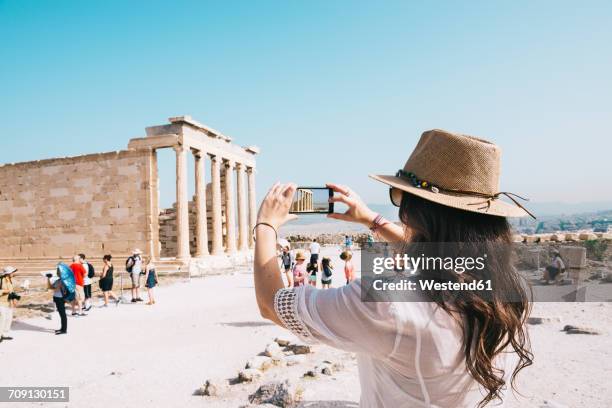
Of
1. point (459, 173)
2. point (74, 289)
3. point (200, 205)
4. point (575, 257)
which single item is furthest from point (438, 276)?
point (200, 205)

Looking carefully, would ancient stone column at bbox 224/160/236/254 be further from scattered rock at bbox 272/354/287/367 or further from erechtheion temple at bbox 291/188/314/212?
erechtheion temple at bbox 291/188/314/212

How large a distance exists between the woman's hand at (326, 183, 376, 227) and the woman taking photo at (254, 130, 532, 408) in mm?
362

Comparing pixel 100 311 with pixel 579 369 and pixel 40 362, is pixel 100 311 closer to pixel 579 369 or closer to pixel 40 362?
pixel 40 362

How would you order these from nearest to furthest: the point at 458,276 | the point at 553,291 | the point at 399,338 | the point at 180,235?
the point at 399,338
the point at 458,276
the point at 553,291
the point at 180,235

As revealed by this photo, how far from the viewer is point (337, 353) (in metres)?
7.54

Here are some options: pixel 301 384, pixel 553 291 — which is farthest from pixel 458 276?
pixel 553 291

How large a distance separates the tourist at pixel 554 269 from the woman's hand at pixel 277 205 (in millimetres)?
15230

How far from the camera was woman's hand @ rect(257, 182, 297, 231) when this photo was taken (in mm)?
1749

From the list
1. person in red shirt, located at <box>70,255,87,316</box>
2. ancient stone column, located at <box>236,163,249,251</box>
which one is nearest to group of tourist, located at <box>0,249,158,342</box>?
person in red shirt, located at <box>70,255,87,316</box>

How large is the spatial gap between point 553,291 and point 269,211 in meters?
14.7

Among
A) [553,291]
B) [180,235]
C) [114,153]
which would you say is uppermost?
[114,153]

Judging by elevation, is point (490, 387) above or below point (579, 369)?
above

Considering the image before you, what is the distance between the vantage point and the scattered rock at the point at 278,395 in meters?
5.11

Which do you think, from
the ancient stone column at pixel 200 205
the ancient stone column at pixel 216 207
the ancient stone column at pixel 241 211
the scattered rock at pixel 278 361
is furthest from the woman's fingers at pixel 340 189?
the ancient stone column at pixel 241 211
